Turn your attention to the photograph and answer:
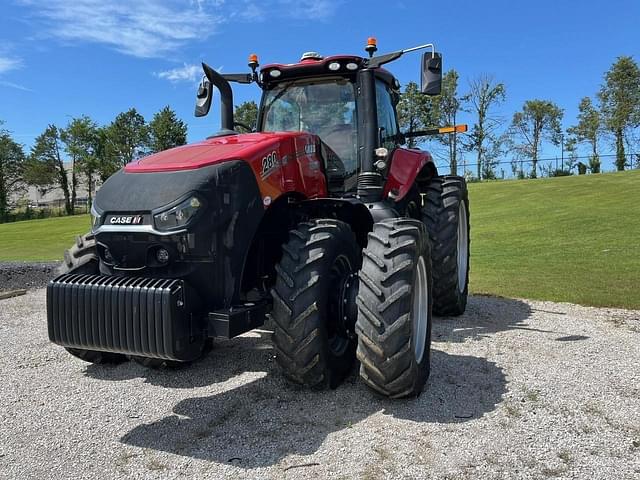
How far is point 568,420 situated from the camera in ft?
12.4

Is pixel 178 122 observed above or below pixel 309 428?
above

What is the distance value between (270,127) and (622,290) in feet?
20.3

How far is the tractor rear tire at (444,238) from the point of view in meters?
6.52

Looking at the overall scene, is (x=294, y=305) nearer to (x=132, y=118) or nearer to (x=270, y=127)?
(x=270, y=127)

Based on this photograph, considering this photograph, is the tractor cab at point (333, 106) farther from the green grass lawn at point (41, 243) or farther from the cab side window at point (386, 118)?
the green grass lawn at point (41, 243)

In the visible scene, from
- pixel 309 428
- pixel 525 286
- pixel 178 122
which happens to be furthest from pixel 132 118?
pixel 309 428

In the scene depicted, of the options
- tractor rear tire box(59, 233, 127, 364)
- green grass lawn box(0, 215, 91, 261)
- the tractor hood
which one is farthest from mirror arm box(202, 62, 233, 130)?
green grass lawn box(0, 215, 91, 261)

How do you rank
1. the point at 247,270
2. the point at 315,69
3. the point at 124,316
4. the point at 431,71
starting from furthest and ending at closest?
the point at 315,69, the point at 431,71, the point at 247,270, the point at 124,316

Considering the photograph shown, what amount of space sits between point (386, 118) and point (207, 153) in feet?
8.70

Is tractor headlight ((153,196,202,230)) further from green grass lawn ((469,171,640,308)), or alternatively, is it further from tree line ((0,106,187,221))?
tree line ((0,106,187,221))

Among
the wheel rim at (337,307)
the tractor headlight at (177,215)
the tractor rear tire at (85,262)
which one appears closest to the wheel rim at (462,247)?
the wheel rim at (337,307)

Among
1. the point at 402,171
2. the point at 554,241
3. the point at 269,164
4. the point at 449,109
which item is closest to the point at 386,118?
the point at 402,171

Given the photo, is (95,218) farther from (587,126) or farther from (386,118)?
(587,126)

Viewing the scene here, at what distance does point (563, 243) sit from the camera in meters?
14.7
